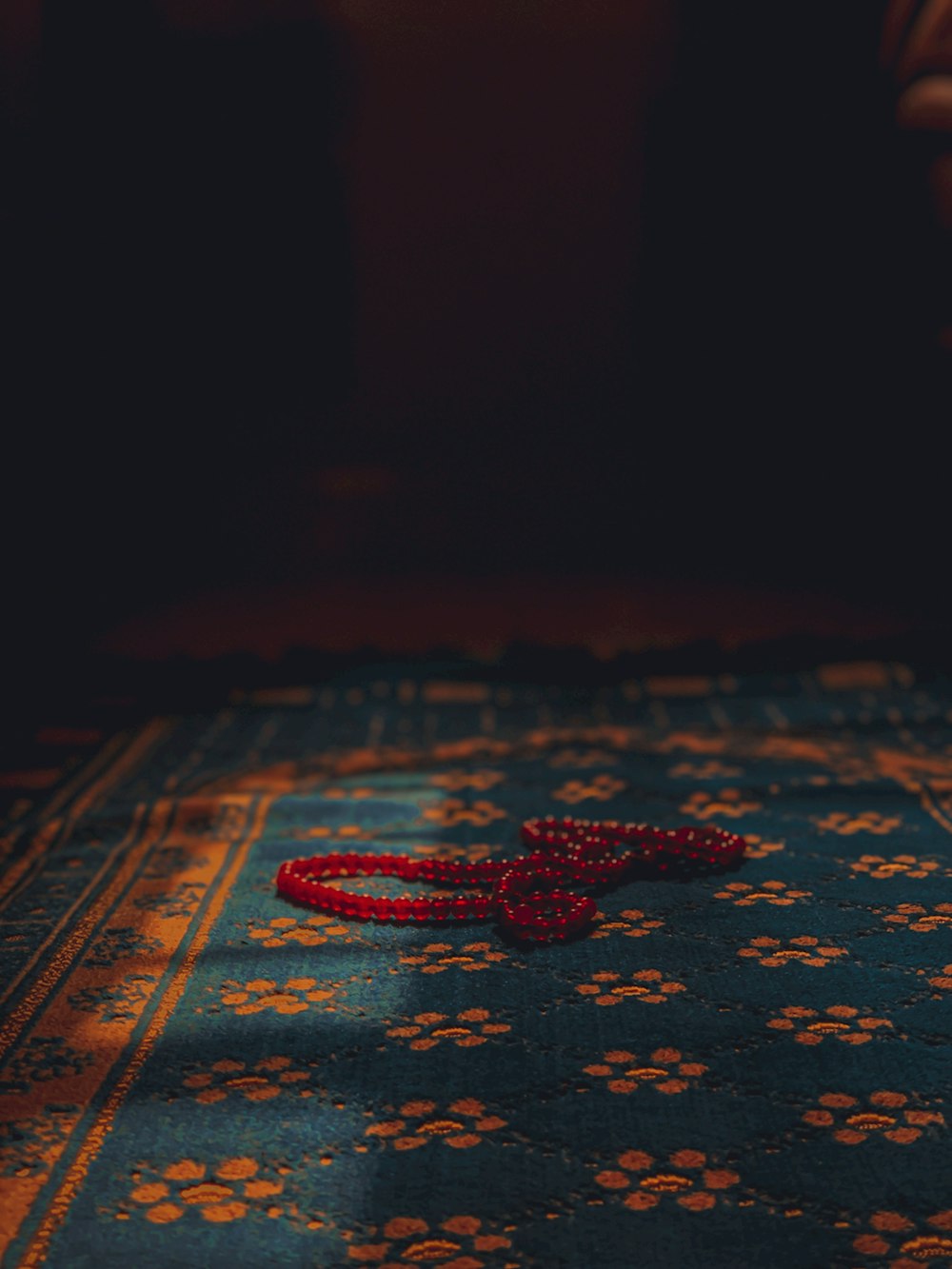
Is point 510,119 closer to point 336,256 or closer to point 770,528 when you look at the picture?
point 336,256

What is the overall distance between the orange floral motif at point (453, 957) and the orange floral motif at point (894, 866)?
1.35 ft

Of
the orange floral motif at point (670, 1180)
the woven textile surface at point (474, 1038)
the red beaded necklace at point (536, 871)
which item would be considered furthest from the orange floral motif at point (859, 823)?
the orange floral motif at point (670, 1180)

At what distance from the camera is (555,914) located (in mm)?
1175

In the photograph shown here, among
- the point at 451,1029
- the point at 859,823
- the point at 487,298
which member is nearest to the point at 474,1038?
the point at 451,1029

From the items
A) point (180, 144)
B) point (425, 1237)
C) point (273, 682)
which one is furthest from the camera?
point (180, 144)

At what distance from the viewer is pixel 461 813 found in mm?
1550

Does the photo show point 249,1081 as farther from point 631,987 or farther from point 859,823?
point 859,823

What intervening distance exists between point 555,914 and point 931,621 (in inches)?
69.6

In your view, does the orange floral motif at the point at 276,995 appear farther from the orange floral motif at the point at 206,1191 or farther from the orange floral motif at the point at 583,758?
the orange floral motif at the point at 583,758

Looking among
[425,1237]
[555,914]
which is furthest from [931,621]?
[425,1237]

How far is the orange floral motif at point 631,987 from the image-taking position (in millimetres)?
1029

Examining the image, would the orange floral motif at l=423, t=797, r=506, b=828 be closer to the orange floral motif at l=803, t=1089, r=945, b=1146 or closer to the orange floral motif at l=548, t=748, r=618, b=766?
the orange floral motif at l=548, t=748, r=618, b=766

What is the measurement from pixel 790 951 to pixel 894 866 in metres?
0.26

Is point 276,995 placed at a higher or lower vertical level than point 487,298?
lower
